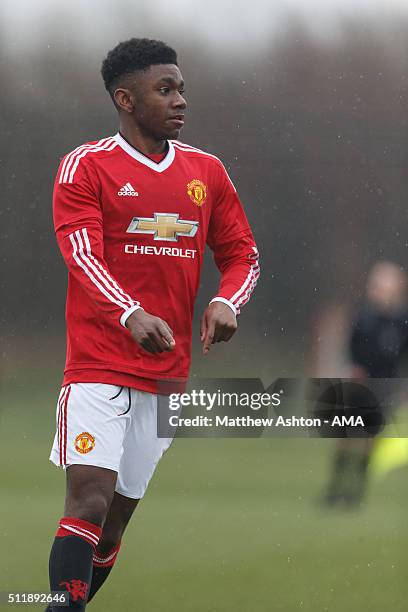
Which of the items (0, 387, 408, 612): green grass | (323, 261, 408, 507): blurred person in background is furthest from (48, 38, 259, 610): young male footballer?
(323, 261, 408, 507): blurred person in background

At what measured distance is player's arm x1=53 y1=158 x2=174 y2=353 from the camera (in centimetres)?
265

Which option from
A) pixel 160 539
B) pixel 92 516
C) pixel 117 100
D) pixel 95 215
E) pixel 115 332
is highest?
pixel 117 100

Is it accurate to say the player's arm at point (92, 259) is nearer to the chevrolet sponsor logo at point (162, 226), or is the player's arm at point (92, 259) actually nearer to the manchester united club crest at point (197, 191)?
the chevrolet sponsor logo at point (162, 226)

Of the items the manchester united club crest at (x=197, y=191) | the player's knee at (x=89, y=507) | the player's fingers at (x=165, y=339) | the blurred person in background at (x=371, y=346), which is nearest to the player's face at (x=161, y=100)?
the manchester united club crest at (x=197, y=191)

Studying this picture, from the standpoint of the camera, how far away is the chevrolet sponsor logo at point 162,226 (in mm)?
2906

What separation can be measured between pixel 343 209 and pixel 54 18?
4.84 ft

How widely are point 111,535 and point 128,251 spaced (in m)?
0.75

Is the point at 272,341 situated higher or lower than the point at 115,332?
lower

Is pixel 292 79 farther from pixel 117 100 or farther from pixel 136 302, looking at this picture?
pixel 136 302

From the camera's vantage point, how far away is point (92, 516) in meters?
2.72

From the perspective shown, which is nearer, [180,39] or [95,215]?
[95,215]

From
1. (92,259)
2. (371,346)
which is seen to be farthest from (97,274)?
(371,346)

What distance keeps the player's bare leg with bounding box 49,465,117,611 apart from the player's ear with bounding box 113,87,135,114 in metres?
0.90

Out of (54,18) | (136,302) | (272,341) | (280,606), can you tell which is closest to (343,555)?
(280,606)
